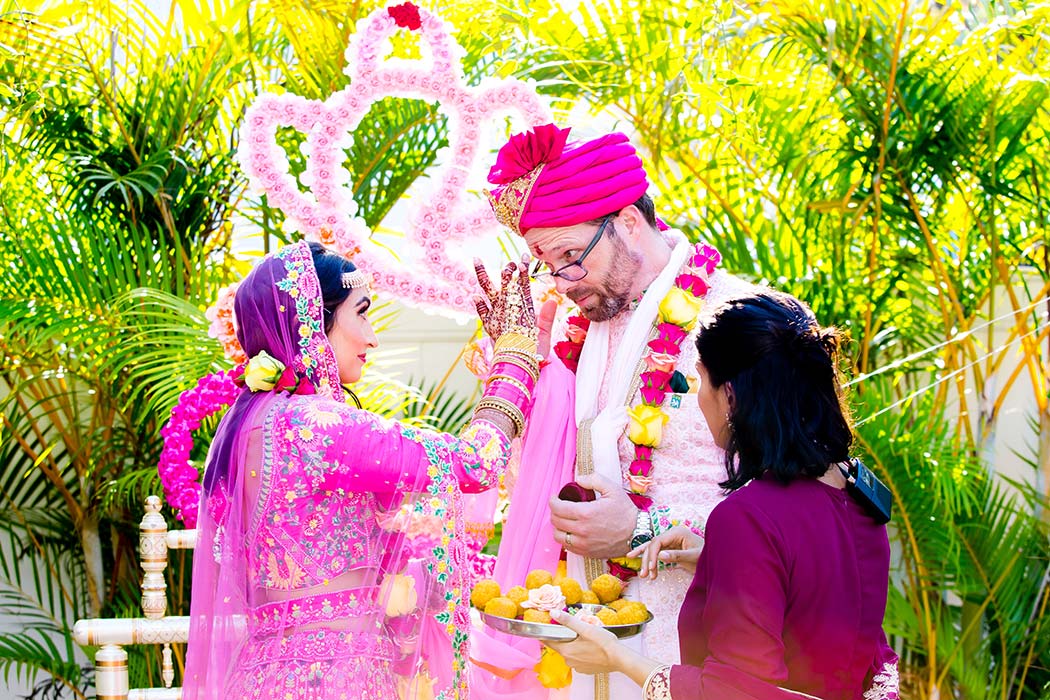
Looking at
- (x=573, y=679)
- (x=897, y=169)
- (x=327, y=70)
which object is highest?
(x=327, y=70)

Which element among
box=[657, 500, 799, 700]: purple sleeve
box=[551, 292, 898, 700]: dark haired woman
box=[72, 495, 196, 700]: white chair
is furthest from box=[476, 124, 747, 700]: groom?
box=[72, 495, 196, 700]: white chair

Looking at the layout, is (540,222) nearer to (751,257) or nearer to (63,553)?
(751,257)

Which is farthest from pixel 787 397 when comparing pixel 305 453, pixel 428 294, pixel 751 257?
pixel 751 257

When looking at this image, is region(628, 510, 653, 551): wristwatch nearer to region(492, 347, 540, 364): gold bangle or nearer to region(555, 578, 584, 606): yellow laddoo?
region(555, 578, 584, 606): yellow laddoo

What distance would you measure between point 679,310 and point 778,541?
95 cm

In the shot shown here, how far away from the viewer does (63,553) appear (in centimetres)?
495

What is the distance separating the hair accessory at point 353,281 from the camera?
2.61 metres

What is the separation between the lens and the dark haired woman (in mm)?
1768

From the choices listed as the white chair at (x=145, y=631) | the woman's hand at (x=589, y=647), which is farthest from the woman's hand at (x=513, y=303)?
the white chair at (x=145, y=631)

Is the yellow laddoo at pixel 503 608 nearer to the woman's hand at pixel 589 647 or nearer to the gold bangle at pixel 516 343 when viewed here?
the woman's hand at pixel 589 647

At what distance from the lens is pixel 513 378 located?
2.68 meters

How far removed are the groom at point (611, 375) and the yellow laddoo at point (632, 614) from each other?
0.26 metres

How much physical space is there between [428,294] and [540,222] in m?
0.50

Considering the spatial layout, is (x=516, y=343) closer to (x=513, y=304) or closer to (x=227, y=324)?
(x=513, y=304)
